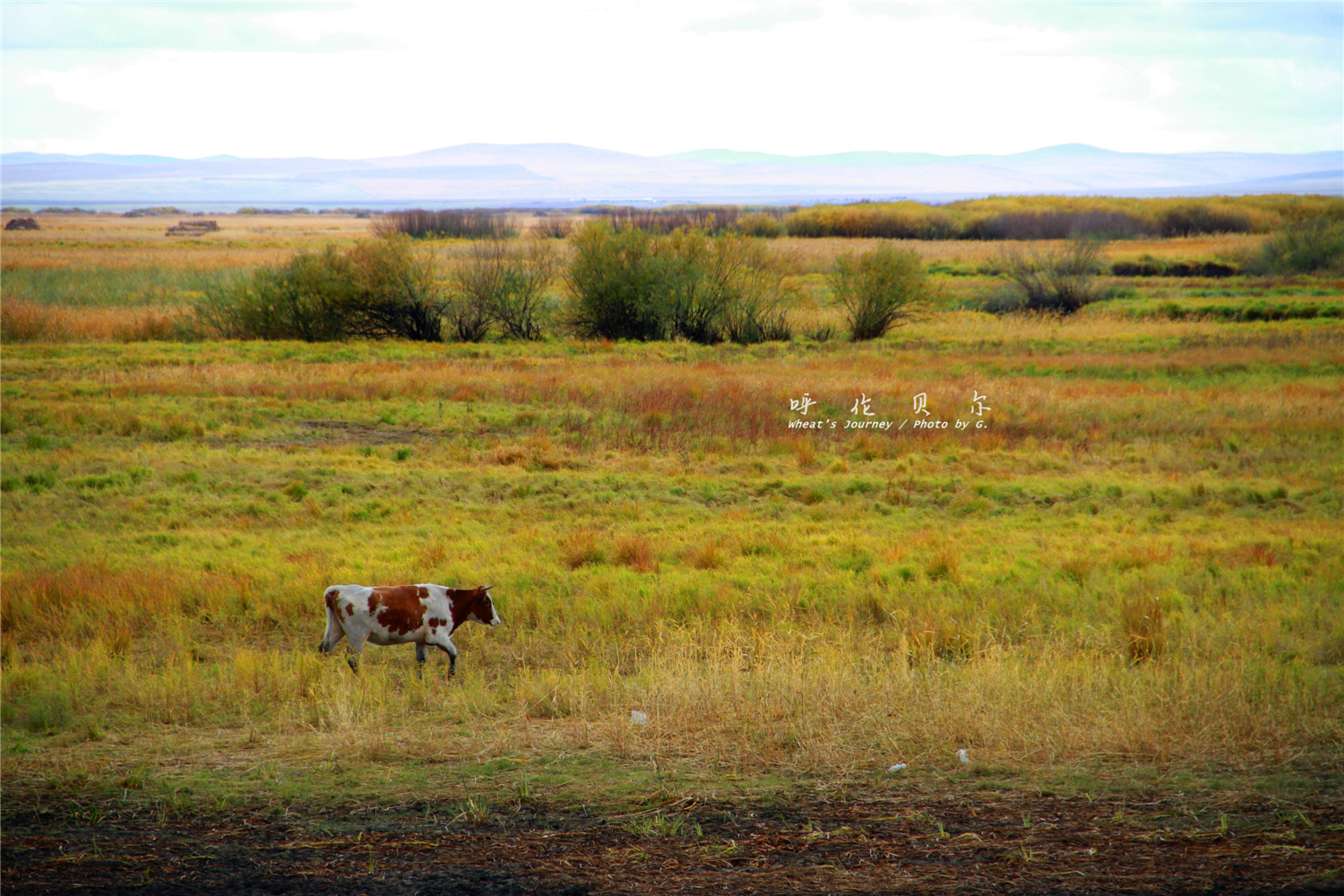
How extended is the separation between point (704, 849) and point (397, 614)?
3.75m

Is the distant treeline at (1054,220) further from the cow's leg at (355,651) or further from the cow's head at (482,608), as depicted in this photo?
the cow's leg at (355,651)

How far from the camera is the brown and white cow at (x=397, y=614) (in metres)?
7.58

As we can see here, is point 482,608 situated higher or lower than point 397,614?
lower

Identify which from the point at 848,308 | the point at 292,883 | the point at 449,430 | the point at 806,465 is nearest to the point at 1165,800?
the point at 292,883

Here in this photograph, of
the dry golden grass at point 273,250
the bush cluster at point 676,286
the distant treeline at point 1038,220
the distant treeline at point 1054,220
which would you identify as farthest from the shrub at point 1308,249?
the bush cluster at point 676,286

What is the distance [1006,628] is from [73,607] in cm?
960

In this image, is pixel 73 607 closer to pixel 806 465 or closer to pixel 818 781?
pixel 818 781

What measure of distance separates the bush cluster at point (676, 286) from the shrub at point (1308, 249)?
33.5 meters

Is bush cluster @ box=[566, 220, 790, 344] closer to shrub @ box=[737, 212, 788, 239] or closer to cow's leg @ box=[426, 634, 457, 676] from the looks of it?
cow's leg @ box=[426, 634, 457, 676]

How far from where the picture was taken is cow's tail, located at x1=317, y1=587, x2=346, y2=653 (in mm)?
7602

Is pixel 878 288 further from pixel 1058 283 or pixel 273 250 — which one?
pixel 273 250

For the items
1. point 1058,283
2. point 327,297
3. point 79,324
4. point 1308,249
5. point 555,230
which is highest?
point 555,230

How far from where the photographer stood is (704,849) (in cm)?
494

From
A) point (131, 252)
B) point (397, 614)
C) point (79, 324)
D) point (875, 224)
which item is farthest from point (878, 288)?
point (131, 252)
